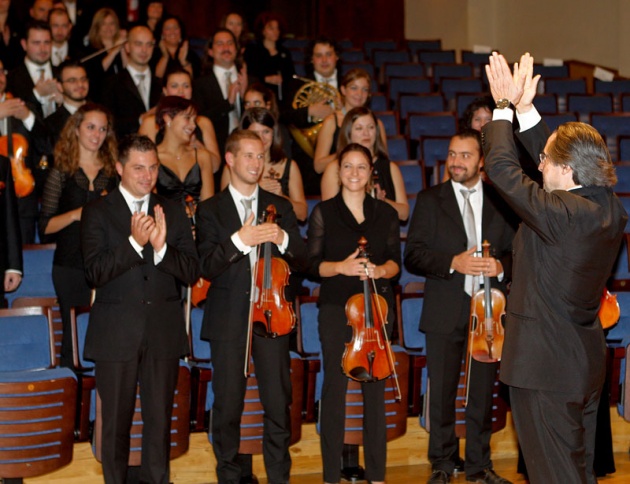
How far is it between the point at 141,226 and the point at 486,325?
1.56 metres

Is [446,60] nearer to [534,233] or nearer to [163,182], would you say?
[163,182]

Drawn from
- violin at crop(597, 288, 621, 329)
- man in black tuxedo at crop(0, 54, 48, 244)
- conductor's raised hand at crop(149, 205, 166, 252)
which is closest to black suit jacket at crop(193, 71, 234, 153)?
man in black tuxedo at crop(0, 54, 48, 244)

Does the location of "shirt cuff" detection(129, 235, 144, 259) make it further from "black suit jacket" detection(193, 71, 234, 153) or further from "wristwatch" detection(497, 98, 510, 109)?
"black suit jacket" detection(193, 71, 234, 153)

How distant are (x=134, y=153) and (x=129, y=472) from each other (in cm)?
142

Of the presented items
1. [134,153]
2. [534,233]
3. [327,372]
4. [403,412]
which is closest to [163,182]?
[134,153]

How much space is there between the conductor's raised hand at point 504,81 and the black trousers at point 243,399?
170 cm

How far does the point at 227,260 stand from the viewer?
431cm

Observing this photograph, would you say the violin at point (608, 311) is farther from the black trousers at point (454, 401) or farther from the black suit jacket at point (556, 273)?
the black suit jacket at point (556, 273)

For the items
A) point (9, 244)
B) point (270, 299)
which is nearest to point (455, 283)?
point (270, 299)

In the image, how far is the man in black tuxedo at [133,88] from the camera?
21.3 ft

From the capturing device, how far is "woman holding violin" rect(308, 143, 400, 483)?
446 cm

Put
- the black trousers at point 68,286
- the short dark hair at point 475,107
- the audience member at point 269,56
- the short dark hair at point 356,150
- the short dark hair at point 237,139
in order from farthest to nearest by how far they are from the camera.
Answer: the audience member at point 269,56
the short dark hair at point 475,107
the black trousers at point 68,286
the short dark hair at point 356,150
the short dark hair at point 237,139

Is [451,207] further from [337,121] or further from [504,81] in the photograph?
[504,81]

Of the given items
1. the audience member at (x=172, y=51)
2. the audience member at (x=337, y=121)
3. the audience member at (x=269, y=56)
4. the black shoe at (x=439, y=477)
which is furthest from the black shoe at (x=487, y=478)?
the audience member at (x=172, y=51)
